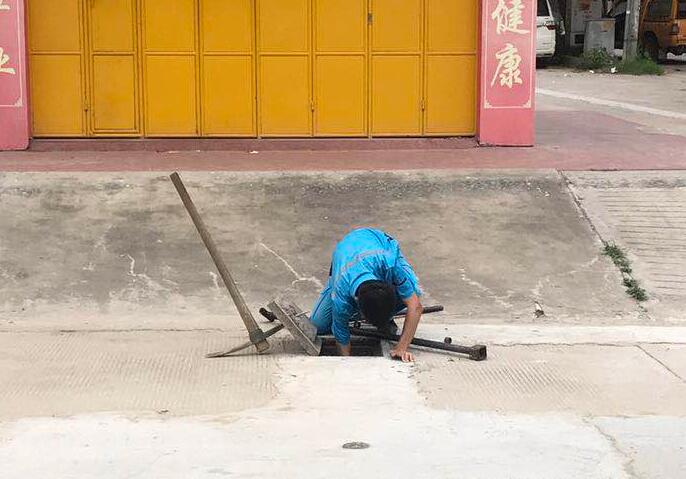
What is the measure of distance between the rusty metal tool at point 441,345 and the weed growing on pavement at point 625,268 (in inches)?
76.1

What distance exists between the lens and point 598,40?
29359mm

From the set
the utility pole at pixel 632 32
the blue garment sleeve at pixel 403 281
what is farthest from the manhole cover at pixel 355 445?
the utility pole at pixel 632 32

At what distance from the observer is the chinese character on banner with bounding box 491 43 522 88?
39.6 feet

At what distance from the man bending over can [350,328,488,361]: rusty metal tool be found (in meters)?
0.12

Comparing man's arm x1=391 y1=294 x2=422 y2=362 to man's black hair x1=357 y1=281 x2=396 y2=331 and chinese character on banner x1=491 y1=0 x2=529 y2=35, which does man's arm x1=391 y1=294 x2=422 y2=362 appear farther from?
chinese character on banner x1=491 y1=0 x2=529 y2=35

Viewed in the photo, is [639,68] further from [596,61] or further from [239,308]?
[239,308]

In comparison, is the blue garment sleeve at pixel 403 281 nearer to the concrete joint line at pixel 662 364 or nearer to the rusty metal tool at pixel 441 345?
the rusty metal tool at pixel 441 345

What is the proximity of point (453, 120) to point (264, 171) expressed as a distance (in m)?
2.57

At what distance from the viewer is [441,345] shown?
693 centimetres

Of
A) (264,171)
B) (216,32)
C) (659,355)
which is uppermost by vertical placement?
(216,32)

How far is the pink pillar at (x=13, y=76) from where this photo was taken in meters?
11.7

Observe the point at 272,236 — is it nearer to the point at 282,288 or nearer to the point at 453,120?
the point at 282,288

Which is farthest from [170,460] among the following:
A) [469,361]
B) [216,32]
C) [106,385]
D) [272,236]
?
[216,32]

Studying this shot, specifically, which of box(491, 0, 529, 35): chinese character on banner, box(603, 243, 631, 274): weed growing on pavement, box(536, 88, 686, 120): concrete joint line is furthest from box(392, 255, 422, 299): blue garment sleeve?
box(536, 88, 686, 120): concrete joint line
